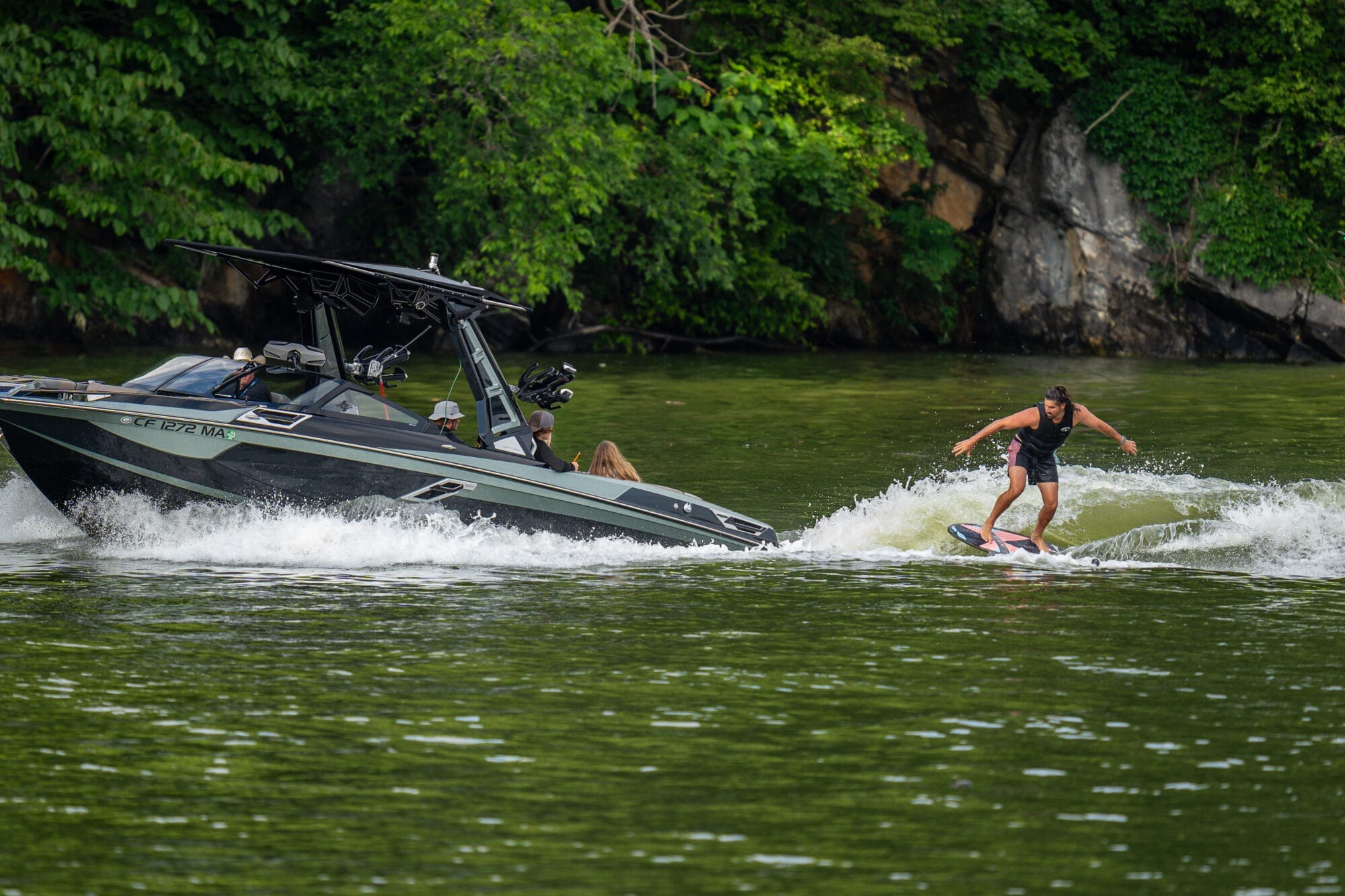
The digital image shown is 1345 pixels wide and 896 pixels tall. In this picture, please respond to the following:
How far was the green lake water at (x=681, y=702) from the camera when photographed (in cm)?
644

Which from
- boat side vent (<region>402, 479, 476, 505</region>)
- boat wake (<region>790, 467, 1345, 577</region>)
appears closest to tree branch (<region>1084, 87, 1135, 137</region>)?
boat wake (<region>790, 467, 1345, 577</region>)

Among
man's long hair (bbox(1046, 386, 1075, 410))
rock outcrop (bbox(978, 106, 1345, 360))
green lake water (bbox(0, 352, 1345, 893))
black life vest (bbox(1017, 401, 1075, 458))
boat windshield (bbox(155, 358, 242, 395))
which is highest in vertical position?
rock outcrop (bbox(978, 106, 1345, 360))

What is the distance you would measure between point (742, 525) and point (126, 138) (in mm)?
19040

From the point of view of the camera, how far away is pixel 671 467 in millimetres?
18562

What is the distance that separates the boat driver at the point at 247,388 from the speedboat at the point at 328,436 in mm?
12

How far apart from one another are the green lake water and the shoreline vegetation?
569 inches

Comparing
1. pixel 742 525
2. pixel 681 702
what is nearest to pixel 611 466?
pixel 742 525

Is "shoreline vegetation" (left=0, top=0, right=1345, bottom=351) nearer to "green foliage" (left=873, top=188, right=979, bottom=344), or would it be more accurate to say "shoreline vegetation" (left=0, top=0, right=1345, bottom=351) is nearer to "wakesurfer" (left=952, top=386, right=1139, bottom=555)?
"green foliage" (left=873, top=188, right=979, bottom=344)

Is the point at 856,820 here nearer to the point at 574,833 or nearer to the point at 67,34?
the point at 574,833

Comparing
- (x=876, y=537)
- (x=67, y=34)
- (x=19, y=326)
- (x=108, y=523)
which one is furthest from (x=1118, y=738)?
(x=19, y=326)

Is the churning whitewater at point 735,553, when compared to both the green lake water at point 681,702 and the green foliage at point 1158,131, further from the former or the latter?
the green foliage at point 1158,131

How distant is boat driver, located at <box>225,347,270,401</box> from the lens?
1276 centimetres

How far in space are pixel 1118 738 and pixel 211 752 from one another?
402 centimetres

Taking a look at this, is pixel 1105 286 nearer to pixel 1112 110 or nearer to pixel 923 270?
pixel 1112 110
